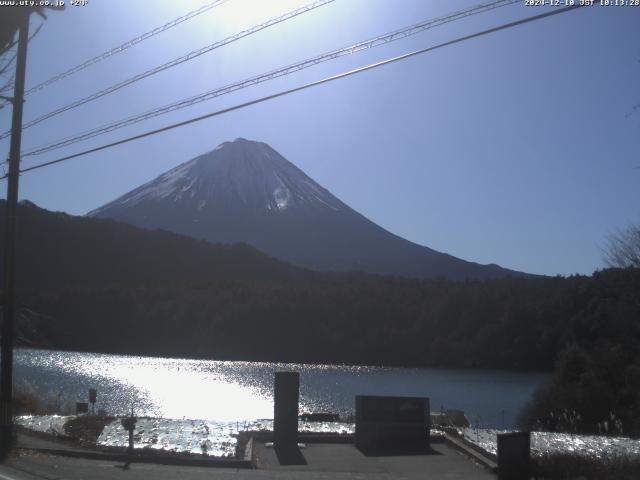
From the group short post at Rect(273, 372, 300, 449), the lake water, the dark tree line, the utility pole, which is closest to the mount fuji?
the dark tree line

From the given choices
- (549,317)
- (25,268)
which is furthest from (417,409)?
(25,268)

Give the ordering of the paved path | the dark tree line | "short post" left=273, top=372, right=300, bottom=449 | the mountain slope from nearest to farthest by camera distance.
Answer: the paved path
"short post" left=273, top=372, right=300, bottom=449
the dark tree line
the mountain slope

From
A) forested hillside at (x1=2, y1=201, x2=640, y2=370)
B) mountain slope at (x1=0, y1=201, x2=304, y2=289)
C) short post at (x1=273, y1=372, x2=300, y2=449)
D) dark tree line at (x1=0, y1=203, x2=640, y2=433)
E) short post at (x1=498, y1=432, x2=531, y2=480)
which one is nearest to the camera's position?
short post at (x1=498, y1=432, x2=531, y2=480)

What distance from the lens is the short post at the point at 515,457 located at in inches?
474

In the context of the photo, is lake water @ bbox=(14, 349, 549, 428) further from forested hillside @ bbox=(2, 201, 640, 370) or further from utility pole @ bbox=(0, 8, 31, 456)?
utility pole @ bbox=(0, 8, 31, 456)

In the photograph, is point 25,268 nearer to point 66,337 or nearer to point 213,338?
point 66,337

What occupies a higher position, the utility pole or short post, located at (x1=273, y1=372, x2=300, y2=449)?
the utility pole

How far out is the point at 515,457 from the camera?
1209 centimetres

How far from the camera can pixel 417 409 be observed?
16.2 metres

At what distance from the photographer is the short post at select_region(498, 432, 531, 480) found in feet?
39.5

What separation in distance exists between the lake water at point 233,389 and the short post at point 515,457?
16.4m

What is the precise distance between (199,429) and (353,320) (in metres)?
64.8

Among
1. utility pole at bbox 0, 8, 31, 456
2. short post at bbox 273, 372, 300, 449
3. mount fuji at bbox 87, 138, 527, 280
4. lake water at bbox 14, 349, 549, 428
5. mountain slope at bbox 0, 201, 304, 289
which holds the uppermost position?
mount fuji at bbox 87, 138, 527, 280

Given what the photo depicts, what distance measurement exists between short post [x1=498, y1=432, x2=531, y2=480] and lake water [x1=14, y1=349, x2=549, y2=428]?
53.9 feet
